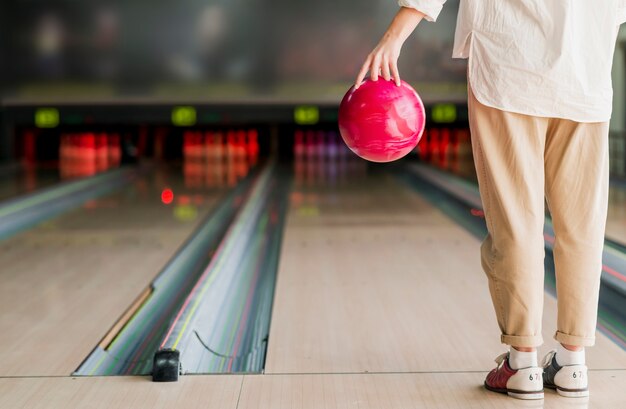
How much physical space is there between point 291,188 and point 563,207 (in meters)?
4.99

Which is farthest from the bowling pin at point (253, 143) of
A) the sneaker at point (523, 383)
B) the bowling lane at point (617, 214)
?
the sneaker at point (523, 383)

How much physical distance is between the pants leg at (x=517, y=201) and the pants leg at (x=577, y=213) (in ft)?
0.13

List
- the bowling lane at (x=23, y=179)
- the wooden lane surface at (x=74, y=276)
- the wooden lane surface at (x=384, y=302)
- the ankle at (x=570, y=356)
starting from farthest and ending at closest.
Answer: the bowling lane at (x=23, y=179) → the wooden lane surface at (x=74, y=276) → the wooden lane surface at (x=384, y=302) → the ankle at (x=570, y=356)

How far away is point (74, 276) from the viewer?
3416 millimetres

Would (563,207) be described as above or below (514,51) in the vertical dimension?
below

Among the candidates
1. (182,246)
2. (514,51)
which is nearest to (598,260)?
(514,51)

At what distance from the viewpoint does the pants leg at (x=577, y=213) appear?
181cm

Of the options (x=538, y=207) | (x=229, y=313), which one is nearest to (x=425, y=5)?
(x=538, y=207)

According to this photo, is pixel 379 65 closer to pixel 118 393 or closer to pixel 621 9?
pixel 621 9

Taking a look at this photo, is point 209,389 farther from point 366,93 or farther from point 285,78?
point 285,78

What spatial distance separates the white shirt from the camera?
68.9 inches

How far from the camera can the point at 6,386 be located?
1.99 m

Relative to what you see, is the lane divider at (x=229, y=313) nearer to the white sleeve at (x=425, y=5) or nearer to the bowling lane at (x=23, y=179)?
the white sleeve at (x=425, y=5)

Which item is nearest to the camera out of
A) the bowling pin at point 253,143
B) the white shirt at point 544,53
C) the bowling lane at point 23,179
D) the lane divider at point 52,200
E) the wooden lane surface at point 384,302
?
the white shirt at point 544,53
